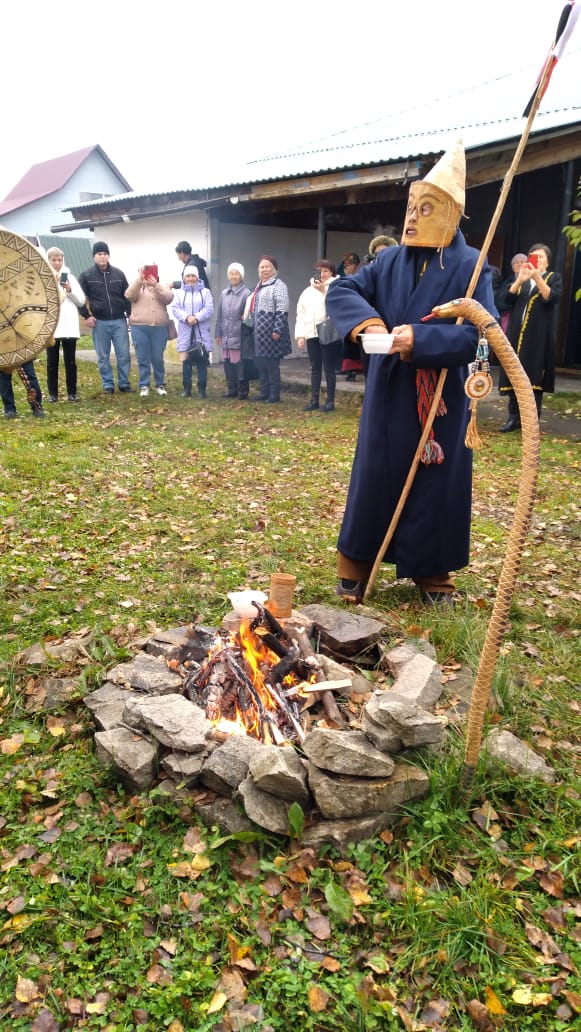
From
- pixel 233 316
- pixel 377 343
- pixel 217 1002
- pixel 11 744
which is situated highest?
pixel 233 316

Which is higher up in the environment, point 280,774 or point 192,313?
point 192,313

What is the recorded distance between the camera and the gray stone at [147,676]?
3.34m

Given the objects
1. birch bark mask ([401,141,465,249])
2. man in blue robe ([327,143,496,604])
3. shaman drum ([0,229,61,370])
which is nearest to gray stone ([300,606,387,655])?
man in blue robe ([327,143,496,604])

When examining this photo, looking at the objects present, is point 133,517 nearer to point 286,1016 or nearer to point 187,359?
point 286,1016

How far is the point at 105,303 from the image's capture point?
11289 millimetres

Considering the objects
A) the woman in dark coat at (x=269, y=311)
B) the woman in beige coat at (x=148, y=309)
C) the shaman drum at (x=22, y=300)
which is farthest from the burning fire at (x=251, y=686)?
the woman in beige coat at (x=148, y=309)

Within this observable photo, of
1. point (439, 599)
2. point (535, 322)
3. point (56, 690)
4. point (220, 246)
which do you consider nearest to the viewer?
point (56, 690)

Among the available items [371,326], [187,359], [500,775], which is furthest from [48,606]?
[187,359]

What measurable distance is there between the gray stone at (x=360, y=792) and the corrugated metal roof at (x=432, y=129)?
28.3 feet

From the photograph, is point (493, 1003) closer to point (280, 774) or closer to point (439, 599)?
point (280, 774)

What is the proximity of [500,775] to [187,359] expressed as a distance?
9.84 metres

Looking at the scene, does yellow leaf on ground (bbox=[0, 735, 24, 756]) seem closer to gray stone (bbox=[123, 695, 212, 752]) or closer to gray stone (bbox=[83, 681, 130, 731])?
gray stone (bbox=[83, 681, 130, 731])

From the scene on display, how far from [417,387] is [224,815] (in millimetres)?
2309

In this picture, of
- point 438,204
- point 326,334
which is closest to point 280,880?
point 438,204
